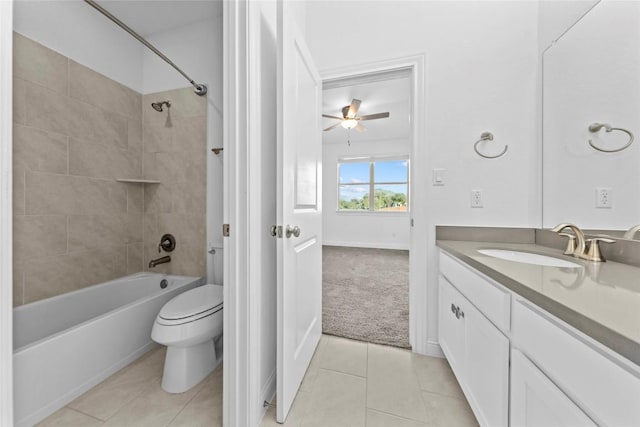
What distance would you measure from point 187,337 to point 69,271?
3.94ft

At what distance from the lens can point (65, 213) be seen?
5.24 ft

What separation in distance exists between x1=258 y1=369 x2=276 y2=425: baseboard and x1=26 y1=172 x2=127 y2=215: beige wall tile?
1800mm

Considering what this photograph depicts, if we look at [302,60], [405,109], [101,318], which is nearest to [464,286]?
[302,60]

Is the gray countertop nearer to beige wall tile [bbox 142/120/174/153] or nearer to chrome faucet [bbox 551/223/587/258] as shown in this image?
chrome faucet [bbox 551/223/587/258]

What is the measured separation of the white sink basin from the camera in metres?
1.03

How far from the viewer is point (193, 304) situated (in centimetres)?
134

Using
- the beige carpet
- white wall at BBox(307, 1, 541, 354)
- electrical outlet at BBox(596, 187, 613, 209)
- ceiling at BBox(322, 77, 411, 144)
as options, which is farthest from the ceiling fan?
electrical outlet at BBox(596, 187, 613, 209)

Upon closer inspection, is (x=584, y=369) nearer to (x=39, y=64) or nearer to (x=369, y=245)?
(x=39, y=64)

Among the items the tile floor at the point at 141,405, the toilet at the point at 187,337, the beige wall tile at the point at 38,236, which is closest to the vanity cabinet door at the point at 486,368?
the tile floor at the point at 141,405

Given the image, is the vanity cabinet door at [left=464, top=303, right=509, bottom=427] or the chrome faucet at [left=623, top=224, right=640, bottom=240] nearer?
the vanity cabinet door at [left=464, top=303, right=509, bottom=427]

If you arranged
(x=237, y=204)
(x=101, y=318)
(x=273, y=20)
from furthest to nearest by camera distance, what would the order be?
(x=101, y=318)
(x=273, y=20)
(x=237, y=204)

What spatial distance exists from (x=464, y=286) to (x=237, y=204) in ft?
3.55

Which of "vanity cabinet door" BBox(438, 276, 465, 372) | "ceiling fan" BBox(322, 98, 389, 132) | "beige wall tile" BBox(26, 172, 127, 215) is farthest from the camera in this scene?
"ceiling fan" BBox(322, 98, 389, 132)

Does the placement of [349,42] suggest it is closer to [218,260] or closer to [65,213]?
[218,260]
